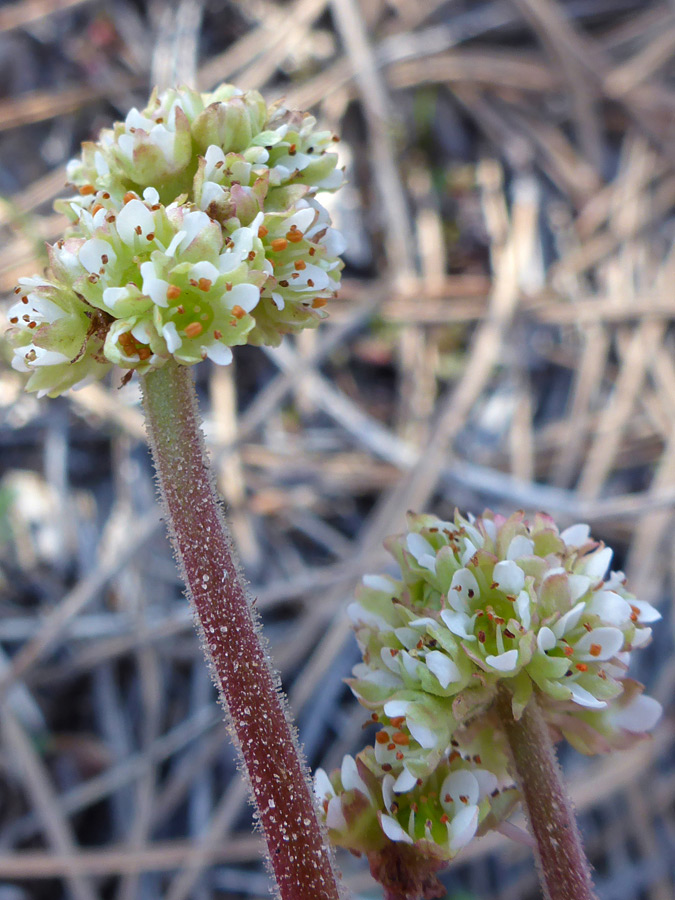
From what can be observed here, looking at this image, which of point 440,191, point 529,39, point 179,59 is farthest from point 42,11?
point 529,39

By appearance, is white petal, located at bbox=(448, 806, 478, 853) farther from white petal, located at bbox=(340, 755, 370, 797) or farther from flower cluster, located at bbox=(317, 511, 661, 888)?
white petal, located at bbox=(340, 755, 370, 797)

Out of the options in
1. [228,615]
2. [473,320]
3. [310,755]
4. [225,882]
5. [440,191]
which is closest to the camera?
[228,615]

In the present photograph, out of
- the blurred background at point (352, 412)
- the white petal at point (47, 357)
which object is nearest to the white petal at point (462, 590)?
the white petal at point (47, 357)

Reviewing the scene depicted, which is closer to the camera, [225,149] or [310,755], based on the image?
[225,149]

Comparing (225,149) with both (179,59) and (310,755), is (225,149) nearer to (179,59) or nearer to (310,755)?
(310,755)

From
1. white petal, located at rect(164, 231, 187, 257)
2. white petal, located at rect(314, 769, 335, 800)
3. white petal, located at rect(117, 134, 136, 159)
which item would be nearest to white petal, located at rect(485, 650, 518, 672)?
white petal, located at rect(314, 769, 335, 800)

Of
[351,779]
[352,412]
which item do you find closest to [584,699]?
[351,779]

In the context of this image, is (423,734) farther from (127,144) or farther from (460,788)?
(127,144)

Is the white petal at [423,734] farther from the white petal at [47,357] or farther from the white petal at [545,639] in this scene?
the white petal at [47,357]
